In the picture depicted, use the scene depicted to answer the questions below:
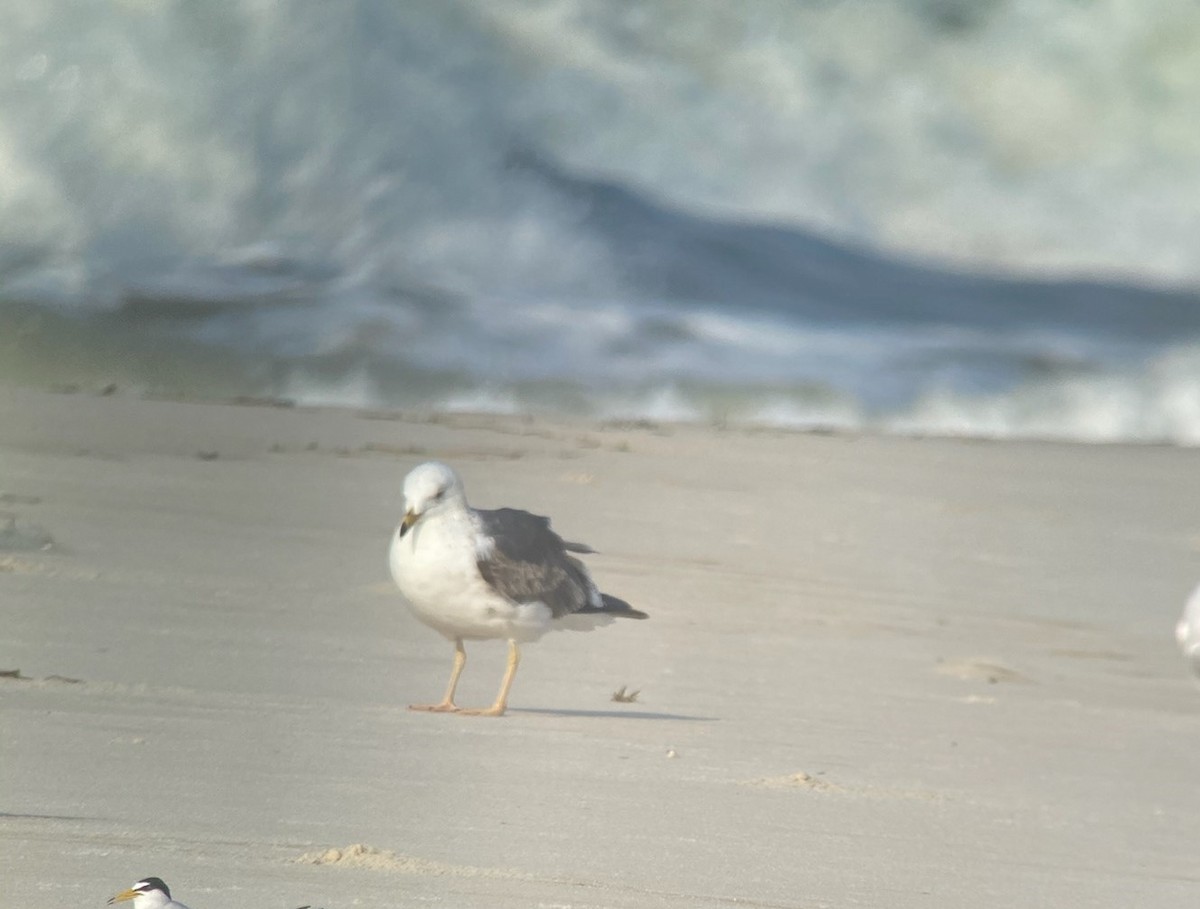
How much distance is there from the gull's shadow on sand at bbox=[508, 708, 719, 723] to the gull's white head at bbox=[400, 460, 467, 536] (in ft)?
1.57

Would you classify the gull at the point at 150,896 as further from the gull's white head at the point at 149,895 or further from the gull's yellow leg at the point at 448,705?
the gull's yellow leg at the point at 448,705

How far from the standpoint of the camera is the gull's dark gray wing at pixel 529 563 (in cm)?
435

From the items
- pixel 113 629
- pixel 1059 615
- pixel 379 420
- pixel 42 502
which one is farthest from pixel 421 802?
pixel 1059 615

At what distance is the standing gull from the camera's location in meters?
4.24

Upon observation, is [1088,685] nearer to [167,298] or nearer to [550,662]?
[550,662]

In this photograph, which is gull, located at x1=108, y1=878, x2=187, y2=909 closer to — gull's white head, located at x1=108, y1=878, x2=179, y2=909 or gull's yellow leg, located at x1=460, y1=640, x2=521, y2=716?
gull's white head, located at x1=108, y1=878, x2=179, y2=909

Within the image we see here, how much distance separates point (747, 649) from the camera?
5.72 m

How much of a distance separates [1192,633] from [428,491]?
5.69ft

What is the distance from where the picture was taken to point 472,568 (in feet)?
14.1

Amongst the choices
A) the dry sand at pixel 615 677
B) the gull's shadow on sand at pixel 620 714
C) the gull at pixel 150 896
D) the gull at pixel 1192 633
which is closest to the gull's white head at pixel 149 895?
the gull at pixel 150 896

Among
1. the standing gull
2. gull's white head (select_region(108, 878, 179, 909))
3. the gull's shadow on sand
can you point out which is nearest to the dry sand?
the gull's shadow on sand

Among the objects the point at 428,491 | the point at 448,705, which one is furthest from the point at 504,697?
the point at 428,491

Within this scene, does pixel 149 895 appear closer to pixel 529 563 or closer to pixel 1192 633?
pixel 529 563

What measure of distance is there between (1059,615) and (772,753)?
3.17 m
